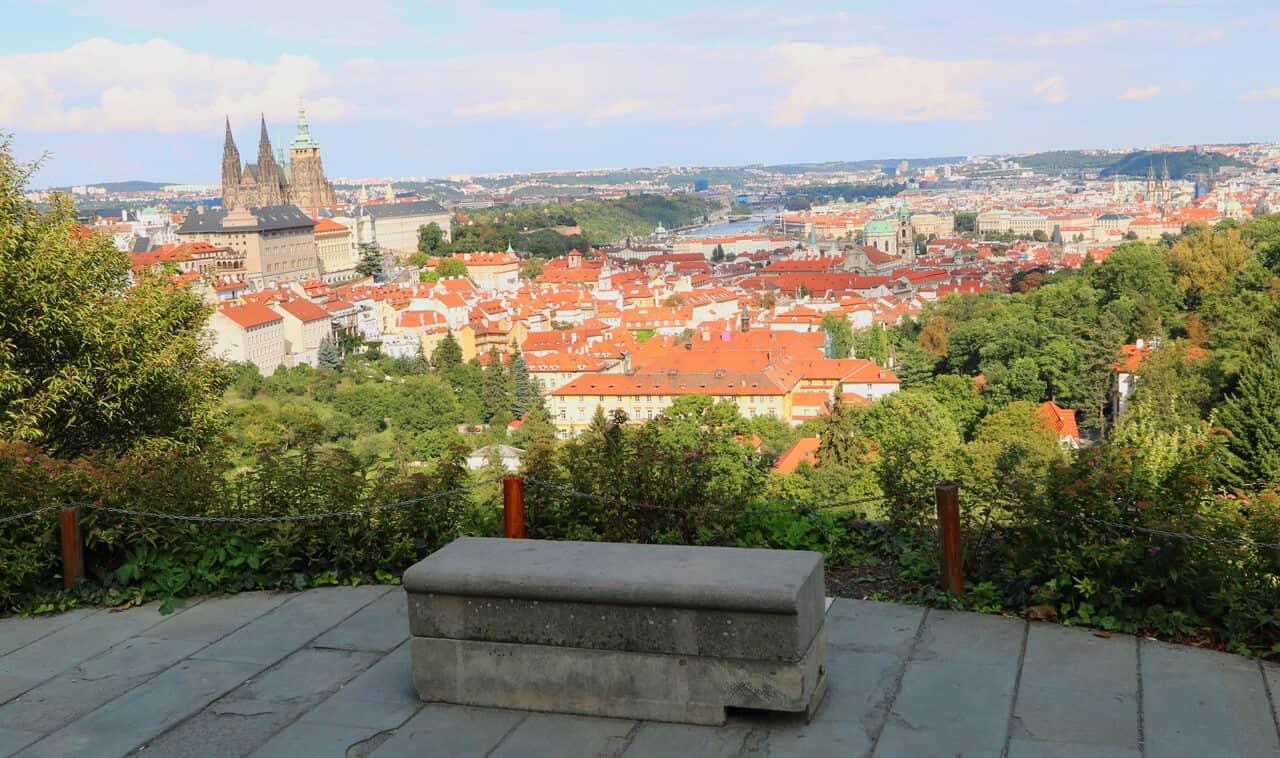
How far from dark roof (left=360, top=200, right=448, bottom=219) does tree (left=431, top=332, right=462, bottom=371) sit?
73358 millimetres

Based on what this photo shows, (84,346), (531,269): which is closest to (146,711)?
(84,346)

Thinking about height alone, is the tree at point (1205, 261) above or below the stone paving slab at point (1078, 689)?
below

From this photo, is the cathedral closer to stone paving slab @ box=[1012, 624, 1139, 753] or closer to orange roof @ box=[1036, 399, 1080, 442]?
orange roof @ box=[1036, 399, 1080, 442]

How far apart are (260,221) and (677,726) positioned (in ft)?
377

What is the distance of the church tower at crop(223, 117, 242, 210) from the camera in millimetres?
128750

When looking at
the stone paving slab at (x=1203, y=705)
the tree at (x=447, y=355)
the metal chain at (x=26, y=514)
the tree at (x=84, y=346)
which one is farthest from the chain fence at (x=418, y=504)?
the tree at (x=447, y=355)

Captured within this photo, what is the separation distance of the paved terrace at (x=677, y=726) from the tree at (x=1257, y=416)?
2024 centimetres

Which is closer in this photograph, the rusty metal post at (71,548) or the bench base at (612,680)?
the bench base at (612,680)


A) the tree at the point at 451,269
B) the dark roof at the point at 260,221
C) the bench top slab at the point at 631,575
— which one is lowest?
the tree at the point at 451,269

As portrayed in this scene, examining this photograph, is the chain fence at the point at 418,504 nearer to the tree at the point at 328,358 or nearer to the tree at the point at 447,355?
the tree at the point at 447,355

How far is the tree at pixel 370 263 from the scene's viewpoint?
409 ft

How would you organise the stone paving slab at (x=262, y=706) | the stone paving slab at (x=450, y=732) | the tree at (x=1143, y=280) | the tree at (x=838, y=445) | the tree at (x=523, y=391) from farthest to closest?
the tree at (x=523, y=391) → the tree at (x=1143, y=280) → the tree at (x=838, y=445) → the stone paving slab at (x=262, y=706) → the stone paving slab at (x=450, y=732)

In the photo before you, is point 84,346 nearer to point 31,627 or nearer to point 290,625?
point 31,627

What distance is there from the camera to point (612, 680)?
14.2 feet
